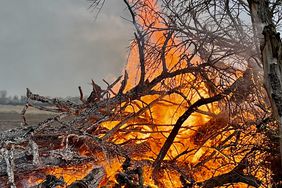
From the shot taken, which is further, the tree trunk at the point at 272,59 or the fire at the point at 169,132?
the fire at the point at 169,132

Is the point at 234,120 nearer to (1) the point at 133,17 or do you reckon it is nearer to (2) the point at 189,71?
(2) the point at 189,71

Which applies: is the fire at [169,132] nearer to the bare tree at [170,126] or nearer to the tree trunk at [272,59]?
the bare tree at [170,126]

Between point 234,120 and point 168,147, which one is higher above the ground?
point 234,120

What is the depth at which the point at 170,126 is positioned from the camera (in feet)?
23.5

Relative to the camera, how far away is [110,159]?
5.88 m

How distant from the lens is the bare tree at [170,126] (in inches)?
213

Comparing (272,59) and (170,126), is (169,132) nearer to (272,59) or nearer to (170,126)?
(170,126)

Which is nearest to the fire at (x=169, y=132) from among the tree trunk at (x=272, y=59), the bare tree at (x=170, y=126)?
the bare tree at (x=170, y=126)

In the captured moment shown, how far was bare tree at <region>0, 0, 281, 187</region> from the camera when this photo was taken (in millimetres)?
5402

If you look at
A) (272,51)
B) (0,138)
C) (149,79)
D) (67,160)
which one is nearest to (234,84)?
(149,79)

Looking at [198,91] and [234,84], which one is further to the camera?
[198,91]

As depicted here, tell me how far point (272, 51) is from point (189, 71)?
2.45m

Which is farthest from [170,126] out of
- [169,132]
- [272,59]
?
[272,59]

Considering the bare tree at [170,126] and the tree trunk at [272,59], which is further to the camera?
the bare tree at [170,126]
